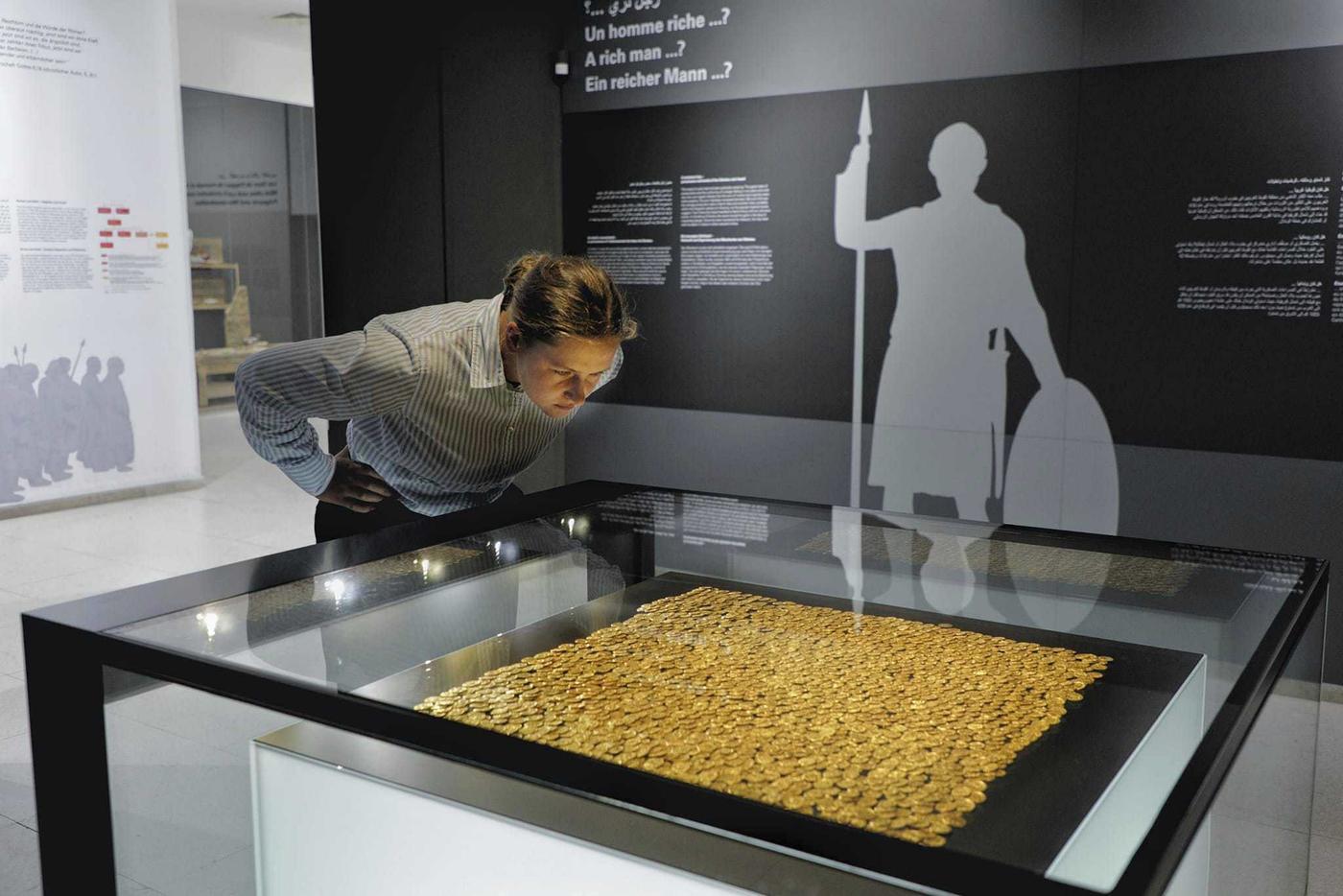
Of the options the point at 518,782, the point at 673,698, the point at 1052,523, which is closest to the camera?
the point at 518,782

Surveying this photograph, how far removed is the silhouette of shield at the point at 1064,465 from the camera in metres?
4.35

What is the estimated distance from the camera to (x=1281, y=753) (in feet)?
4.75

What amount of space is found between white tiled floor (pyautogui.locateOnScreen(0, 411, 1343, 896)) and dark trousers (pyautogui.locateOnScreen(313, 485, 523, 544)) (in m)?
1.00

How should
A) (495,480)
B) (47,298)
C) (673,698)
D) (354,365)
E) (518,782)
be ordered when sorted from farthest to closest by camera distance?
(47,298) → (495,480) → (354,365) → (673,698) → (518,782)

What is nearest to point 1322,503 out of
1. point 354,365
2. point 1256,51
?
point 1256,51

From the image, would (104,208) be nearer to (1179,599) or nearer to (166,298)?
(166,298)

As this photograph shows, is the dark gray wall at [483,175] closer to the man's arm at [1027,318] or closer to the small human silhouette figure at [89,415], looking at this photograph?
the man's arm at [1027,318]

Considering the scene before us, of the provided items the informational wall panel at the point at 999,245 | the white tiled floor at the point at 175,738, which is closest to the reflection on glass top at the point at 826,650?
the white tiled floor at the point at 175,738

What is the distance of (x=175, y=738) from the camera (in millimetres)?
1463

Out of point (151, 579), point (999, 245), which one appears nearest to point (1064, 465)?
point (999, 245)

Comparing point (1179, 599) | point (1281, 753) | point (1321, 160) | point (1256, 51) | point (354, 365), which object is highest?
point (1256, 51)

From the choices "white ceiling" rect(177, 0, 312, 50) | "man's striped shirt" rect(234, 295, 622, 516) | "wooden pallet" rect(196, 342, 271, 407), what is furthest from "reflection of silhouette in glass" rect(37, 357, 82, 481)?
"man's striped shirt" rect(234, 295, 622, 516)

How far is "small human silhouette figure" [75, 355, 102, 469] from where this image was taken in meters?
6.64

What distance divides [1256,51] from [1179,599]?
9.63 ft
